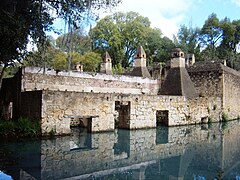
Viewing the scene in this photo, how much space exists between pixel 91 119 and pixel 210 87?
558 inches

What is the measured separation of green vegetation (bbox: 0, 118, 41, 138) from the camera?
11.8 metres

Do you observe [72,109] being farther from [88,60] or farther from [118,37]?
[118,37]

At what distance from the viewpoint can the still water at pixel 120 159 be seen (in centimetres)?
660

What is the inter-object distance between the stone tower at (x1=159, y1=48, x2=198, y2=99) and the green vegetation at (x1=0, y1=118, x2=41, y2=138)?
12.9 m

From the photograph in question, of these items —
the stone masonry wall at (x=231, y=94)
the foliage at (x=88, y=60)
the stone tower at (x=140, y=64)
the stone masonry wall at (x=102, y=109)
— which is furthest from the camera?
the foliage at (x=88, y=60)

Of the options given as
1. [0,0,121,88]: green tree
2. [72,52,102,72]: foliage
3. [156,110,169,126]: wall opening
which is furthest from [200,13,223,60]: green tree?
[0,0,121,88]: green tree


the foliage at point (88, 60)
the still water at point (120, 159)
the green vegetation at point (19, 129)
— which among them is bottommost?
the still water at point (120, 159)

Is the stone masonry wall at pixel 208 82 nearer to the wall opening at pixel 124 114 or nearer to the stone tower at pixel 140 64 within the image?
the stone tower at pixel 140 64

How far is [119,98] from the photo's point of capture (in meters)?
15.4

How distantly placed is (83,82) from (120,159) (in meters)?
11.7

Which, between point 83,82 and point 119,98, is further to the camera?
point 83,82

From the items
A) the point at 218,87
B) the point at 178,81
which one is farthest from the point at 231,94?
the point at 178,81

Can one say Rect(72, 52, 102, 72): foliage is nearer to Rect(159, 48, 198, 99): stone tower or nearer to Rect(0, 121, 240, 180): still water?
Rect(159, 48, 198, 99): stone tower

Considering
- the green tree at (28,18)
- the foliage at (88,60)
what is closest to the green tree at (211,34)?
the foliage at (88,60)
